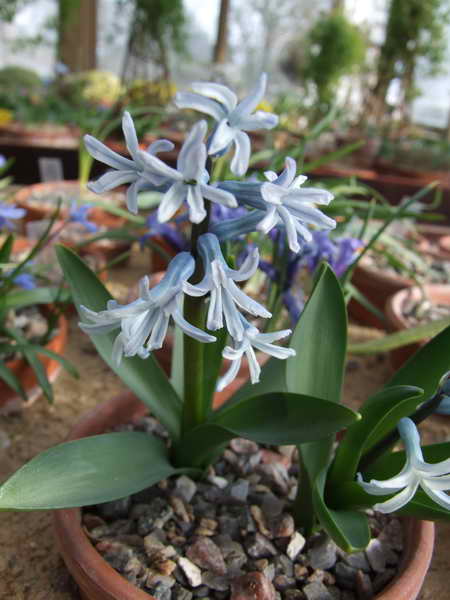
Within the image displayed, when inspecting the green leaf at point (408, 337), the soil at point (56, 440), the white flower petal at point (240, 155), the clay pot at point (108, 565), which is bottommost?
the soil at point (56, 440)

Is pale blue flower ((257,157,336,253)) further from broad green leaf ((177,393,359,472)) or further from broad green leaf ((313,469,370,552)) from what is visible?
broad green leaf ((313,469,370,552))

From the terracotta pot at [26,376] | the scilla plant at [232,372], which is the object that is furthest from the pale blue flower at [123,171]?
the terracotta pot at [26,376]

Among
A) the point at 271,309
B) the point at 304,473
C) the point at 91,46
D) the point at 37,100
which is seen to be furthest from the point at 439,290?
the point at 91,46

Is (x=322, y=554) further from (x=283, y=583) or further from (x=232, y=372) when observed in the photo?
(x=232, y=372)

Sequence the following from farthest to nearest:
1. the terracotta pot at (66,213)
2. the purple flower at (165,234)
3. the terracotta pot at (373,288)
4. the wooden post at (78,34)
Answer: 1. the wooden post at (78,34)
2. the terracotta pot at (66,213)
3. the terracotta pot at (373,288)
4. the purple flower at (165,234)

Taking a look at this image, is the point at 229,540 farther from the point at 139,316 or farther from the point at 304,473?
the point at 139,316

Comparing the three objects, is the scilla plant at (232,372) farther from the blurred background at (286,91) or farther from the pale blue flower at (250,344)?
the blurred background at (286,91)

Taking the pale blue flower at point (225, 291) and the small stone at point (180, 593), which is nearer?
the pale blue flower at point (225, 291)
